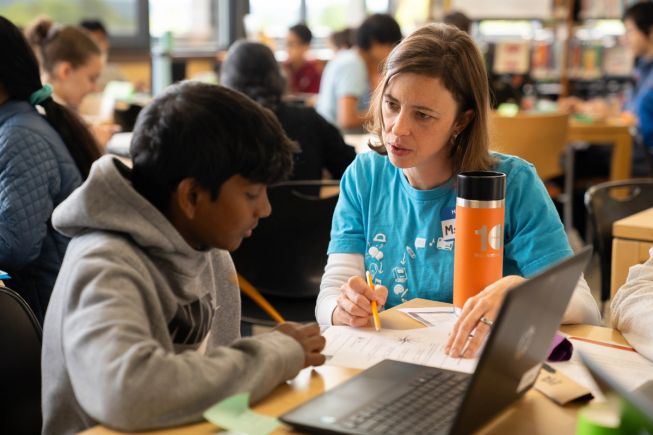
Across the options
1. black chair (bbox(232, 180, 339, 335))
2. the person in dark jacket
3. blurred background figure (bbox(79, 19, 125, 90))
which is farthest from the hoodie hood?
blurred background figure (bbox(79, 19, 125, 90))

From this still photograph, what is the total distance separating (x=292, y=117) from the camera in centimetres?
326

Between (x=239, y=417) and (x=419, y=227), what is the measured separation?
81 centimetres

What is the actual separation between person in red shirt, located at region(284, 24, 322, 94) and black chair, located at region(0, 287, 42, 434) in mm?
6213

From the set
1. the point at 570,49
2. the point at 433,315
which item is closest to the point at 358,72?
the point at 570,49

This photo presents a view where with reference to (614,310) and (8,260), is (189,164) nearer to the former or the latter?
(614,310)

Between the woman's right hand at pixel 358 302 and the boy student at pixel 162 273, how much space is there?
25cm

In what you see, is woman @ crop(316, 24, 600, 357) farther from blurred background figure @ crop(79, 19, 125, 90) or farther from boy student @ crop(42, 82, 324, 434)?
blurred background figure @ crop(79, 19, 125, 90)

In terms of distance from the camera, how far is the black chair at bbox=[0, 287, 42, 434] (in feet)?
4.42

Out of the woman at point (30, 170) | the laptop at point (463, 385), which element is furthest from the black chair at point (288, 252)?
the laptop at point (463, 385)

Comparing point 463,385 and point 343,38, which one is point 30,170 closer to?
point 463,385

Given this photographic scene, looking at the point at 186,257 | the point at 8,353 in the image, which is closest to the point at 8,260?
the point at 8,353

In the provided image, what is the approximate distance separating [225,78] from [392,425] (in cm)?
256

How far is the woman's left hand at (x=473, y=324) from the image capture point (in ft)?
4.38

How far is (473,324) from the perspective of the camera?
4.42 feet
